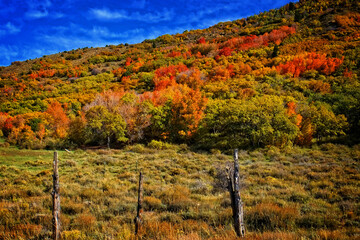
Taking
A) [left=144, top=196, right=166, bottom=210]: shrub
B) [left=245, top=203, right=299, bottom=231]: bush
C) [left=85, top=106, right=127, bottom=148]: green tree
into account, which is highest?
[left=85, top=106, right=127, bottom=148]: green tree

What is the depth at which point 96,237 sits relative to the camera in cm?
618

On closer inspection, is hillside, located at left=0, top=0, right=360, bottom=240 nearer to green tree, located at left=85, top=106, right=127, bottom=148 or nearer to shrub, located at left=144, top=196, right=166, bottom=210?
shrub, located at left=144, top=196, right=166, bottom=210

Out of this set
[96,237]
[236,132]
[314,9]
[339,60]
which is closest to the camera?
[96,237]

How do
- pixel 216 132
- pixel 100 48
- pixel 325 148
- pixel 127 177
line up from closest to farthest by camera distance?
1. pixel 127 177
2. pixel 325 148
3. pixel 216 132
4. pixel 100 48

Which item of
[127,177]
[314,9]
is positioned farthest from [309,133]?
[314,9]

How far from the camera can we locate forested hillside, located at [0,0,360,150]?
31.7 m

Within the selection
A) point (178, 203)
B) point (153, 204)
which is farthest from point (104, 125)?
point (178, 203)

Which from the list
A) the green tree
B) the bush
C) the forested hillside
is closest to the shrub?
the bush

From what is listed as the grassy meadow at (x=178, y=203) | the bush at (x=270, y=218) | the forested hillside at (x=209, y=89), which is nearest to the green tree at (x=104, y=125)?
the forested hillside at (x=209, y=89)

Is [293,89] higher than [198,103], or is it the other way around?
[293,89]

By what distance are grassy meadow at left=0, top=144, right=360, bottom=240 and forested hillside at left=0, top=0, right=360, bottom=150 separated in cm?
1144

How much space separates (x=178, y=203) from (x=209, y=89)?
1914 inches

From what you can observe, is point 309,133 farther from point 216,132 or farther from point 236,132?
point 216,132

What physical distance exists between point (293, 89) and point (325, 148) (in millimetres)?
A: 30344
